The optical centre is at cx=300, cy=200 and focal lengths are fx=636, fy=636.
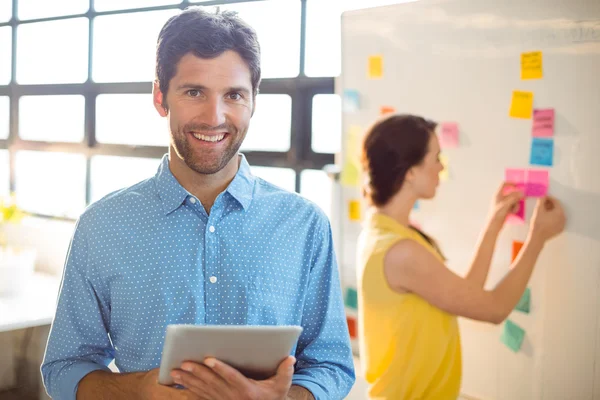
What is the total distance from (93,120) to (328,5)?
5.73ft

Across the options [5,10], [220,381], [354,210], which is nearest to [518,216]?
[354,210]

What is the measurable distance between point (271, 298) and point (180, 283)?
0.19 metres

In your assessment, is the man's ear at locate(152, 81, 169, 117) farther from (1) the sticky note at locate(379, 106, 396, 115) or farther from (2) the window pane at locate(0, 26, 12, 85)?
(2) the window pane at locate(0, 26, 12, 85)

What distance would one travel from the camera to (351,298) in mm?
2264

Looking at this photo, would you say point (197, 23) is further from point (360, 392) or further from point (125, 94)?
point (125, 94)

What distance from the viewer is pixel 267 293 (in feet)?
4.45

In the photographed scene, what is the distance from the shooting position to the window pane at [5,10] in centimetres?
418

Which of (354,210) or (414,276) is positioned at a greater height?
(354,210)

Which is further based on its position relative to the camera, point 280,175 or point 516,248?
point 280,175

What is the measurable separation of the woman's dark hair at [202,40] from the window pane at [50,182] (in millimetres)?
2683

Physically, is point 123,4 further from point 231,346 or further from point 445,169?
point 231,346

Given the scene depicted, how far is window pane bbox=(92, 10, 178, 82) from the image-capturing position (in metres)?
3.47

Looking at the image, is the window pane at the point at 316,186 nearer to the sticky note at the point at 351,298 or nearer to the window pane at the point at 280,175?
the window pane at the point at 280,175

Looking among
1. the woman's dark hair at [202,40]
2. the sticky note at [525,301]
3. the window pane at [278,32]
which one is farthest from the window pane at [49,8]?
the sticky note at [525,301]
